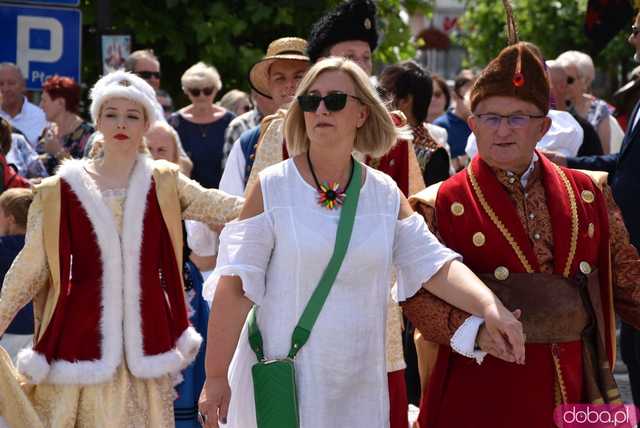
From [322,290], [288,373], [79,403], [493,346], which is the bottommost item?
[79,403]

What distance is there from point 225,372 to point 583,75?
658 cm

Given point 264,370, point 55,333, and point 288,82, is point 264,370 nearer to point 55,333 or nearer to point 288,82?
point 55,333

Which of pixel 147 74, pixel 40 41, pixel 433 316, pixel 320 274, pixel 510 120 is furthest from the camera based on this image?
pixel 147 74

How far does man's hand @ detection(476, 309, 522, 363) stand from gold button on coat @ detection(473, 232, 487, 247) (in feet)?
1.27

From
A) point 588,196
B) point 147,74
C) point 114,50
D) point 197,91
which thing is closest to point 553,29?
point 114,50

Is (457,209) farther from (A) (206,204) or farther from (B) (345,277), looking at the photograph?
(A) (206,204)

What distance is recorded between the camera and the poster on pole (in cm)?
1162

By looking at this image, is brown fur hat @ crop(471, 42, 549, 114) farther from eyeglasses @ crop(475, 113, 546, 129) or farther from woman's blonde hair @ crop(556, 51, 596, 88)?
woman's blonde hair @ crop(556, 51, 596, 88)

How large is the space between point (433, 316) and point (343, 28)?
6.33 ft

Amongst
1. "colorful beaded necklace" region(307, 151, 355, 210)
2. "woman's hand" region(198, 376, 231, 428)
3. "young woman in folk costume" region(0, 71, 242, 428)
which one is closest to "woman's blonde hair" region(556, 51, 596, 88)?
"young woman in folk costume" region(0, 71, 242, 428)

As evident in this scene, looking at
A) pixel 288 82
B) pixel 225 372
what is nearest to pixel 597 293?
pixel 225 372

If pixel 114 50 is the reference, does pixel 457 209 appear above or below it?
below

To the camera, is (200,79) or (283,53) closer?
(283,53)

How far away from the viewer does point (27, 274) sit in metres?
6.30
